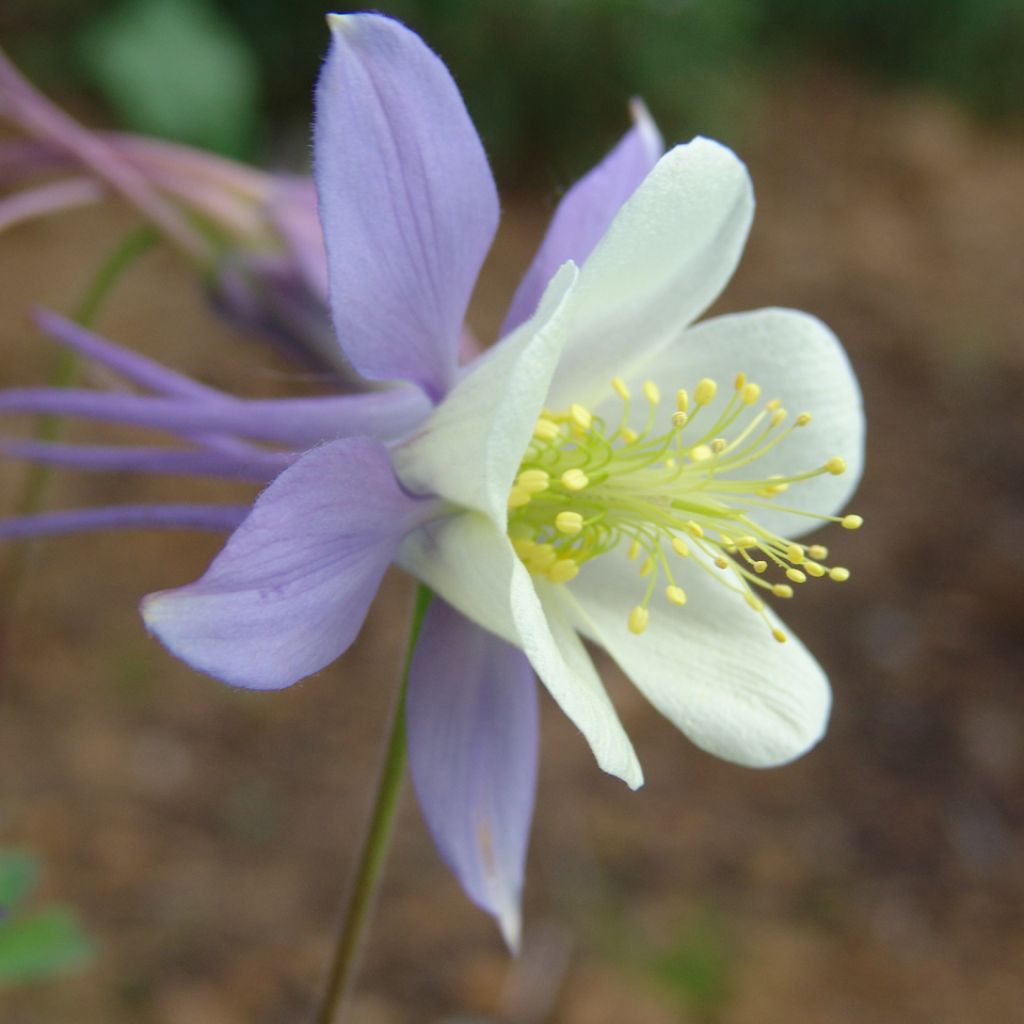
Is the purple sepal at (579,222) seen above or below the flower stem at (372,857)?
above

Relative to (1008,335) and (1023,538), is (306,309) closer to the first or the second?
(1023,538)

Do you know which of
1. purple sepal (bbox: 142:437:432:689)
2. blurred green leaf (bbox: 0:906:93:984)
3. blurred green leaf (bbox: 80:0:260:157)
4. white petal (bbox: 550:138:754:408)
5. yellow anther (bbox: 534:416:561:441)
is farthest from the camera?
blurred green leaf (bbox: 80:0:260:157)

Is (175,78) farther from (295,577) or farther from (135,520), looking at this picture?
(295,577)

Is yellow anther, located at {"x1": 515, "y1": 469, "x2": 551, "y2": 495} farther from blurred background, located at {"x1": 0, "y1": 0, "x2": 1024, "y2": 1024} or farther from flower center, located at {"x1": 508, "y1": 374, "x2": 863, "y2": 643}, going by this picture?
blurred background, located at {"x1": 0, "y1": 0, "x2": 1024, "y2": 1024}

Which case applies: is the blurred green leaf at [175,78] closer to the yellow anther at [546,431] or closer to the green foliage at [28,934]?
the green foliage at [28,934]

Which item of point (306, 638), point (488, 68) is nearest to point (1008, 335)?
point (488, 68)

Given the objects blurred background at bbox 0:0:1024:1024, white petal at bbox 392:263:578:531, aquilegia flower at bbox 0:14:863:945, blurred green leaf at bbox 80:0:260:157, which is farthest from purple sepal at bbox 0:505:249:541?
blurred green leaf at bbox 80:0:260:157

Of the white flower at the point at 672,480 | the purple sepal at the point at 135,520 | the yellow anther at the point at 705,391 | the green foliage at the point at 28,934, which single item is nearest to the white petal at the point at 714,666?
the white flower at the point at 672,480
